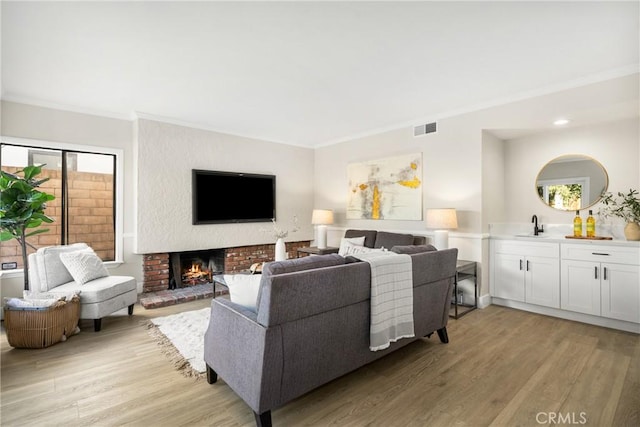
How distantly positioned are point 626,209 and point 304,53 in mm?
3914

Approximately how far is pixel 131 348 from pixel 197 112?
2.97 metres

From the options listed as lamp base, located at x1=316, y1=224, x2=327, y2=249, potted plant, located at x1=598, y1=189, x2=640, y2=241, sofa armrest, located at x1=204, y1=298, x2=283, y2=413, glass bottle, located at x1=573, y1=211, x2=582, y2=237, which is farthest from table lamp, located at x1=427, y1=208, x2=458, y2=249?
sofa armrest, located at x1=204, y1=298, x2=283, y2=413

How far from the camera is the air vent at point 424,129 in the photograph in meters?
4.51

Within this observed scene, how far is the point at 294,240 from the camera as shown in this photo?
6164mm

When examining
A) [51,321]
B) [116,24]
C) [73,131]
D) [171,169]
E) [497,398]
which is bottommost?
[497,398]

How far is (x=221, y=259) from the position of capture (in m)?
5.34

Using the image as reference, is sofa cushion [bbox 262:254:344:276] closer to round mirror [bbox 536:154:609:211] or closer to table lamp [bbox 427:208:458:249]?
table lamp [bbox 427:208:458:249]

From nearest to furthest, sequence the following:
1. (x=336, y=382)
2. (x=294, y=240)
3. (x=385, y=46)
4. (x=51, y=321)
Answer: (x=336, y=382)
(x=385, y=46)
(x=51, y=321)
(x=294, y=240)

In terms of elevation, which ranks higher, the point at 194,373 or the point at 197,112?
the point at 197,112

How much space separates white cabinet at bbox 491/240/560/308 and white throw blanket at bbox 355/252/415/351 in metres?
2.24

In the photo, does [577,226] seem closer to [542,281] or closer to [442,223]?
[542,281]

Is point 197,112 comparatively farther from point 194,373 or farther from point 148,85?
point 194,373

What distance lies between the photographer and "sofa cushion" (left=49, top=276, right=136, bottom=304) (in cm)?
323

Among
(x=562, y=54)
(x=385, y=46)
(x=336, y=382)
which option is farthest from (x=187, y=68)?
(x=562, y=54)
